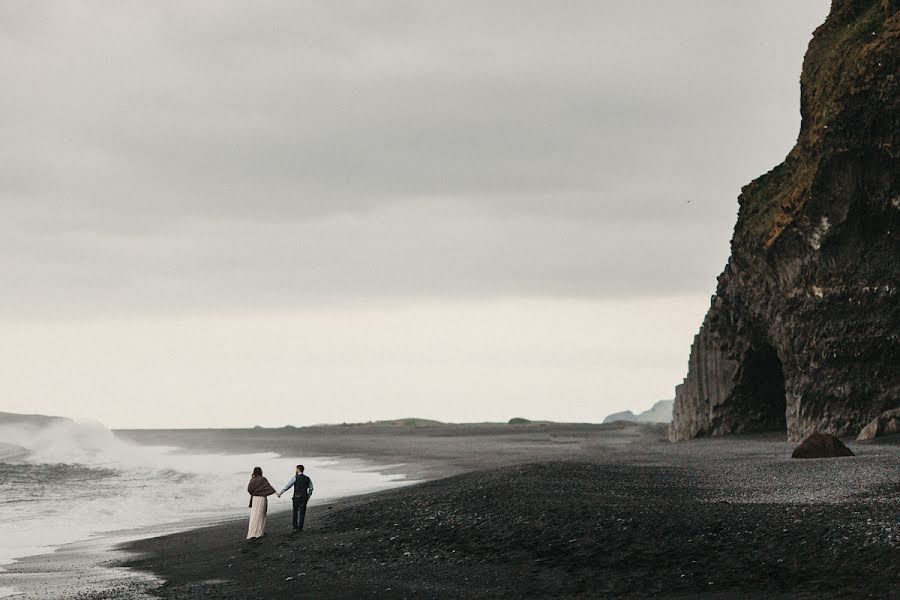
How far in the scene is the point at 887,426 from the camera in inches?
1678

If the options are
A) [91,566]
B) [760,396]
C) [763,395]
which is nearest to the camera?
[91,566]

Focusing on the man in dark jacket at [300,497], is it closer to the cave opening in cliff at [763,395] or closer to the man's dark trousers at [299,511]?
the man's dark trousers at [299,511]

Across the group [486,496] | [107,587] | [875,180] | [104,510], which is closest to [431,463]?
[104,510]

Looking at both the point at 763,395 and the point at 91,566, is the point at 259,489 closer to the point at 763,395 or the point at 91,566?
the point at 91,566

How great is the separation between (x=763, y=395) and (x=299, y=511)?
140 feet

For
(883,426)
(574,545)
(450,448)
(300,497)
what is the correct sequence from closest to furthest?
1. (574,545)
2. (300,497)
3. (883,426)
4. (450,448)

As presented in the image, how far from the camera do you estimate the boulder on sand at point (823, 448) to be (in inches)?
1378

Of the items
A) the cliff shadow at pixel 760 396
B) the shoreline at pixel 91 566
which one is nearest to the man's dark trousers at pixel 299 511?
the shoreline at pixel 91 566

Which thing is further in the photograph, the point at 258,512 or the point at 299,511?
the point at 299,511

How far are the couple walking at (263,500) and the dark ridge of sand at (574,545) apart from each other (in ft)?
1.30

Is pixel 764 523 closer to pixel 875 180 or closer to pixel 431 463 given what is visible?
pixel 875 180

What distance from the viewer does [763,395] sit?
59.8 m

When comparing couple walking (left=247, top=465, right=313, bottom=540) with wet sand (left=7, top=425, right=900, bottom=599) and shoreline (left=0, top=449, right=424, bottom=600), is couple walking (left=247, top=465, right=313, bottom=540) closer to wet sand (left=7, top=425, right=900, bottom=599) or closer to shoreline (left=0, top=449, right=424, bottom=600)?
wet sand (left=7, top=425, right=900, bottom=599)

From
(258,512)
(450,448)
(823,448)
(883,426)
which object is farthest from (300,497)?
(450,448)
